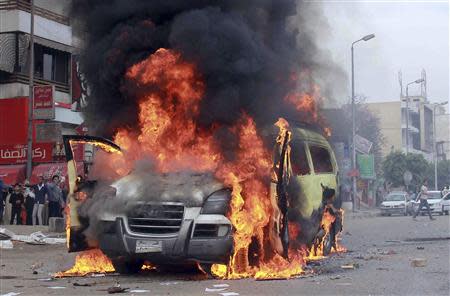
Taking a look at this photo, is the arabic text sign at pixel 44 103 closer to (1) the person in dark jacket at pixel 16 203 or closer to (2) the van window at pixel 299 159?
(1) the person in dark jacket at pixel 16 203

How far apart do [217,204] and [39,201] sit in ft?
42.8

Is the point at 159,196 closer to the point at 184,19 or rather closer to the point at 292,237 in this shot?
the point at 292,237

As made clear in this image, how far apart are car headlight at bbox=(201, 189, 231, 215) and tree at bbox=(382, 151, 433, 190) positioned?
5973 cm

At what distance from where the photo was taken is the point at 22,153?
27.4m

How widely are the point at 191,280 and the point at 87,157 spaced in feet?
14.6

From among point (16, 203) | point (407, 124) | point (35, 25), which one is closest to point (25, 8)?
point (35, 25)

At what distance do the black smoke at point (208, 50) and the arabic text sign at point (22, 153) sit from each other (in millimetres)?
15134

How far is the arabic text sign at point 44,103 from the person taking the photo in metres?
25.1

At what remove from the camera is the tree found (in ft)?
219

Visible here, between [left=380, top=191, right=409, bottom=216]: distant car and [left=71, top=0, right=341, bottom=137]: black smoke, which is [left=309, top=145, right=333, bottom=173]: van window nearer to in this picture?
[left=71, top=0, right=341, bottom=137]: black smoke

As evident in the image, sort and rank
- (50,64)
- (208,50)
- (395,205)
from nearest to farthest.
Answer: (208,50) → (50,64) → (395,205)

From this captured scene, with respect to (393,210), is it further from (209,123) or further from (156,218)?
(156,218)

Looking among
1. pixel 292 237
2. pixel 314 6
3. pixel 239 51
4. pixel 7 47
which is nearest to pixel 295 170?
pixel 292 237

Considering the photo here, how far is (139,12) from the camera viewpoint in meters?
11.6
